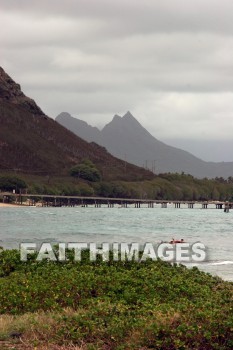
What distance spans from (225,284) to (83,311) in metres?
7.52

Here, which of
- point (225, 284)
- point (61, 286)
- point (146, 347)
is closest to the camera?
point (146, 347)

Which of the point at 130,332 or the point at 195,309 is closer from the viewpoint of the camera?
the point at 130,332

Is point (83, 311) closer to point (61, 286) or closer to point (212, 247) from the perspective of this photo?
point (61, 286)

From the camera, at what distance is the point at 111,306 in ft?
58.6

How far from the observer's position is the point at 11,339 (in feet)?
53.9

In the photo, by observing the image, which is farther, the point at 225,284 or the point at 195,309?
the point at 225,284

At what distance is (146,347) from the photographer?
15016 mm

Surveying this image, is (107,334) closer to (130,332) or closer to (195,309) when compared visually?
(130,332)

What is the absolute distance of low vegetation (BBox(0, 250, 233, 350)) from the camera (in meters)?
15.3

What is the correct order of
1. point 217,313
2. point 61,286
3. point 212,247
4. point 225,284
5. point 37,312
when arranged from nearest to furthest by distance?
point 217,313 < point 37,312 < point 61,286 < point 225,284 < point 212,247

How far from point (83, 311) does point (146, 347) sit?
10.7 ft

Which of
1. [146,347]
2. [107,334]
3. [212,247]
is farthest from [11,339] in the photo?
[212,247]

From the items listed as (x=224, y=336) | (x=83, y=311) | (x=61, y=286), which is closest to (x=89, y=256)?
(x=61, y=286)

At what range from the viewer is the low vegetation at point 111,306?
15289mm
